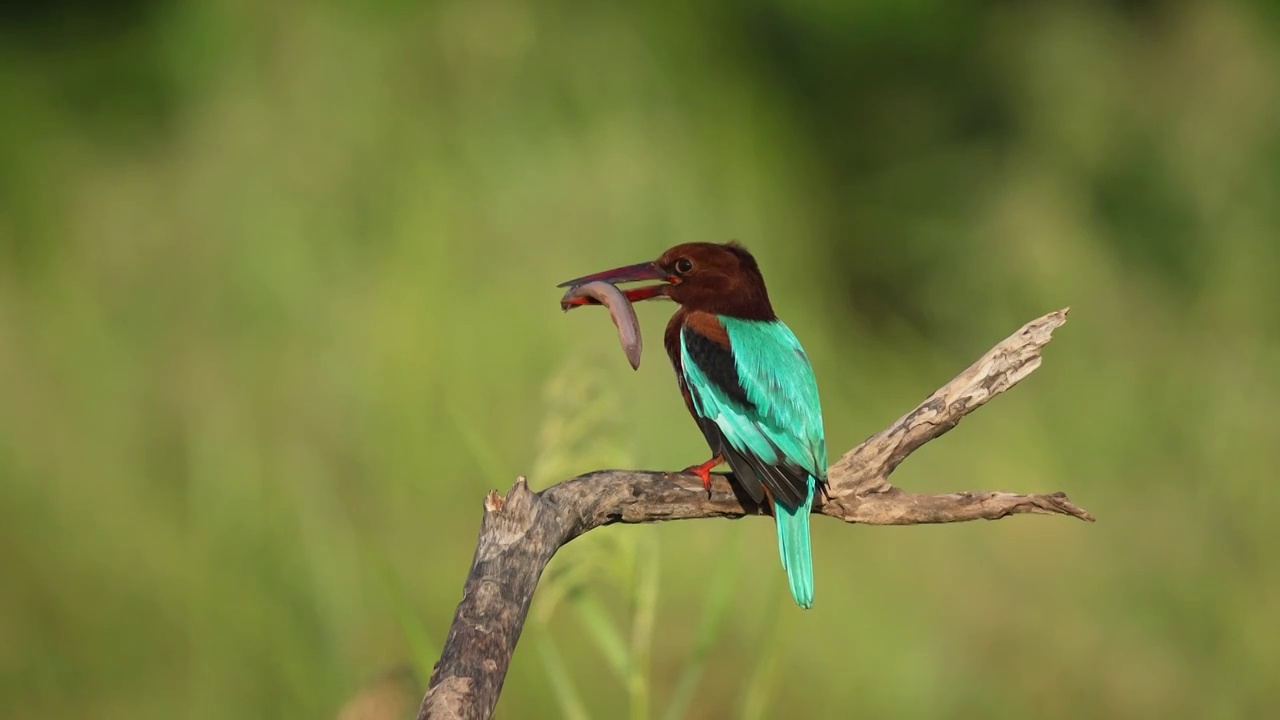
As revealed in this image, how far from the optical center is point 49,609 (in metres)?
4.09

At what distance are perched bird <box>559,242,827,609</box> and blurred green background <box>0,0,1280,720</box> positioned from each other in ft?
2.63

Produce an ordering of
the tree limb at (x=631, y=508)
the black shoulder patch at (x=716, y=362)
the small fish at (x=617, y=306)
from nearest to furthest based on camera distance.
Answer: the tree limb at (x=631, y=508), the small fish at (x=617, y=306), the black shoulder patch at (x=716, y=362)

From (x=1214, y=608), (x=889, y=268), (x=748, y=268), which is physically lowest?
(x=1214, y=608)

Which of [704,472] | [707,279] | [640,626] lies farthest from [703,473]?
[707,279]

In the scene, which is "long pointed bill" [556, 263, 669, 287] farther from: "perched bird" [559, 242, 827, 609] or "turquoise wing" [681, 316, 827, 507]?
"turquoise wing" [681, 316, 827, 507]

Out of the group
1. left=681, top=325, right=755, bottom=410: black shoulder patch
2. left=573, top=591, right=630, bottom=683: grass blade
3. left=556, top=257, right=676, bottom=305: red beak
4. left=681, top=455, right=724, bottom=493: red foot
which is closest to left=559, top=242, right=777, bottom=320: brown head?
left=556, top=257, right=676, bottom=305: red beak

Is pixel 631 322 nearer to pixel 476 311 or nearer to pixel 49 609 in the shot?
pixel 476 311

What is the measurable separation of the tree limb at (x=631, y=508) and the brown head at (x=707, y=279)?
51cm

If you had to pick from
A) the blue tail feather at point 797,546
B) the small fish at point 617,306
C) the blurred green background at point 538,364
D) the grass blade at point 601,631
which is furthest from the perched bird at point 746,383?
the blurred green background at point 538,364

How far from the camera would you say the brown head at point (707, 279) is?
2.93m

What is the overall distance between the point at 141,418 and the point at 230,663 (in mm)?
928

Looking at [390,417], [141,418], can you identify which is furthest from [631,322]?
[141,418]

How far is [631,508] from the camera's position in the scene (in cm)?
213

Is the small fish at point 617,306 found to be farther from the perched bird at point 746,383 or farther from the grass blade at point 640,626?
the grass blade at point 640,626
